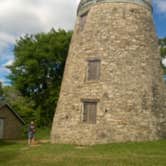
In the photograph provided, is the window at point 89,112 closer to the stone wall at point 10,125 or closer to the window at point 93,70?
the window at point 93,70

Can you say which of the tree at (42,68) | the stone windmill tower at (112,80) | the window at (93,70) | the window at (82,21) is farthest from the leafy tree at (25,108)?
the window at (93,70)

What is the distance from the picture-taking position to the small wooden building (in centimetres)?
3142

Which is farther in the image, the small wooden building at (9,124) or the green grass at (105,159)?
the small wooden building at (9,124)

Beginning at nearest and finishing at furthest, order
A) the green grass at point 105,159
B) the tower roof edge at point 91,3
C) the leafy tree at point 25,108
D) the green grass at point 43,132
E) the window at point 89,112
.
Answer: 1. the green grass at point 105,159
2. the window at point 89,112
3. the tower roof edge at point 91,3
4. the green grass at point 43,132
5. the leafy tree at point 25,108

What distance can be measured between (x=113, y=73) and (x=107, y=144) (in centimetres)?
423

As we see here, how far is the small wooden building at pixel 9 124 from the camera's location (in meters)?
31.4

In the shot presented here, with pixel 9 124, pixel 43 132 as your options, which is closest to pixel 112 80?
pixel 9 124

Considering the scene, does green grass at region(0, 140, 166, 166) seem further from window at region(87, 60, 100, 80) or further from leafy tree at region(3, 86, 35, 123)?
leafy tree at region(3, 86, 35, 123)

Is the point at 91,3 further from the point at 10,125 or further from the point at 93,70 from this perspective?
the point at 10,125

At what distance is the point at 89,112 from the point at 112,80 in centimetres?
232

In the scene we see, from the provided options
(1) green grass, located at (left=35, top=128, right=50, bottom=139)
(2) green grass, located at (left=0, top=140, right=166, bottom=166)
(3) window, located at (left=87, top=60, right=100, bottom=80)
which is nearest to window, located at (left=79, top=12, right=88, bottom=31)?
(3) window, located at (left=87, top=60, right=100, bottom=80)

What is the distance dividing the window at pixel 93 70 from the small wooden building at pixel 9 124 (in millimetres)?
13185

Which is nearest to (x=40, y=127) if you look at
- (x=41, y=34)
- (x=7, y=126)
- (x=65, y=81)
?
(x=7, y=126)

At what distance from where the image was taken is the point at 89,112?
1989 centimetres
